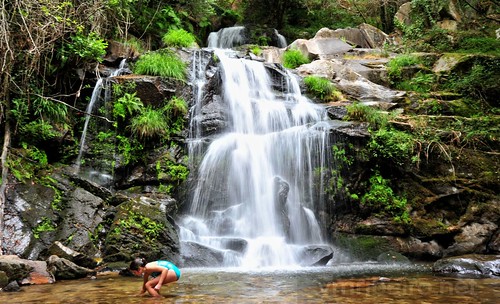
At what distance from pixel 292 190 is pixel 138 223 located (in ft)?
12.4

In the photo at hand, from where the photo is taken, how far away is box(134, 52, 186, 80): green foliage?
35.2ft

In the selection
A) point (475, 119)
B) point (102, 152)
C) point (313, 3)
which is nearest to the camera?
point (102, 152)

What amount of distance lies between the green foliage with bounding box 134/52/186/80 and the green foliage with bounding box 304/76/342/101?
4.01 metres

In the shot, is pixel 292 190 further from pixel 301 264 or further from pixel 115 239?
pixel 115 239

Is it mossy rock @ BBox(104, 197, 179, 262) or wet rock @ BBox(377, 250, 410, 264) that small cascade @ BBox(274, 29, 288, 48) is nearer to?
wet rock @ BBox(377, 250, 410, 264)

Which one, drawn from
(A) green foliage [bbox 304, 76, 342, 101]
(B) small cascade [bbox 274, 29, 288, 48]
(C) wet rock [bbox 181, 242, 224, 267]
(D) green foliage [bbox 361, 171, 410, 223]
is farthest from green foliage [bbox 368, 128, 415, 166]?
(B) small cascade [bbox 274, 29, 288, 48]

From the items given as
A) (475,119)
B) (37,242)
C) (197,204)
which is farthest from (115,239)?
(475,119)

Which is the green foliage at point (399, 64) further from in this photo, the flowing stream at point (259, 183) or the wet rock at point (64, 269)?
the wet rock at point (64, 269)

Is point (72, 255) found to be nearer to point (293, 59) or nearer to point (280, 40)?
point (293, 59)

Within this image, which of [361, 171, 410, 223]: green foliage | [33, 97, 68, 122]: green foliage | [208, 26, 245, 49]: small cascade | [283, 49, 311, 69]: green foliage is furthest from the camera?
[208, 26, 245, 49]: small cascade

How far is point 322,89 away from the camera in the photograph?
1246 centimetres

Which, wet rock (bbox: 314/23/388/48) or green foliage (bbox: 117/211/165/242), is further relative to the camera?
wet rock (bbox: 314/23/388/48)

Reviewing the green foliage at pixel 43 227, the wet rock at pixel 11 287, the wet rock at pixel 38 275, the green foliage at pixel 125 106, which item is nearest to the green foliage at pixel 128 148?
the green foliage at pixel 125 106

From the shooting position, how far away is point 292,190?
9.41 m
